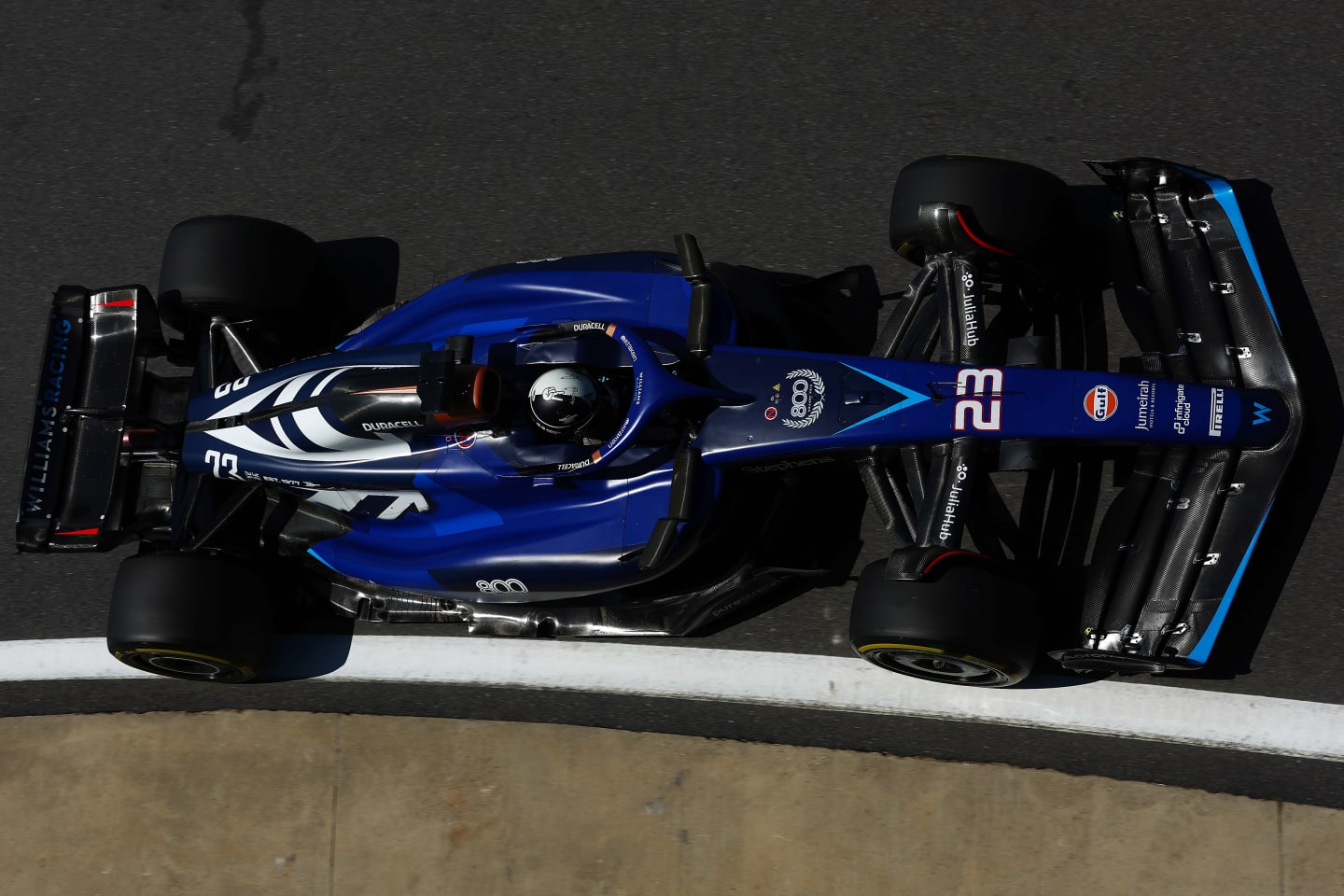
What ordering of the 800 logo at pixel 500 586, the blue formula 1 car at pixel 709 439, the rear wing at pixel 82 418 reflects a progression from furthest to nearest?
the rear wing at pixel 82 418 < the 800 logo at pixel 500 586 < the blue formula 1 car at pixel 709 439

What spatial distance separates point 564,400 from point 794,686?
65.8 inches

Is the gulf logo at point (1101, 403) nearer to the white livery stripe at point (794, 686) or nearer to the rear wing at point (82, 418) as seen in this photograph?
the white livery stripe at point (794, 686)

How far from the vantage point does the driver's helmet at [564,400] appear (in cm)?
435

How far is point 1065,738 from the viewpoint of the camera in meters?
4.78

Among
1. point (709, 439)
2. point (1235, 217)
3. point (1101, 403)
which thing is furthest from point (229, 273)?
point (1235, 217)

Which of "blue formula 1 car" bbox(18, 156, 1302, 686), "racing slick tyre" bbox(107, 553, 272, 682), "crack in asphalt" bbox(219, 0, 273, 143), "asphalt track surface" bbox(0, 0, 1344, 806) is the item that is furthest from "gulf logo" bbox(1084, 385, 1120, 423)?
"crack in asphalt" bbox(219, 0, 273, 143)

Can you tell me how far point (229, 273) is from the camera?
5273 millimetres

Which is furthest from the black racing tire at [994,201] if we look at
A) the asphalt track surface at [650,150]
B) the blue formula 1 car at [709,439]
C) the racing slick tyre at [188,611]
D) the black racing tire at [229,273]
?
the racing slick tyre at [188,611]

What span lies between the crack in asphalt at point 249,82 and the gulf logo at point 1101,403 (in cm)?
463

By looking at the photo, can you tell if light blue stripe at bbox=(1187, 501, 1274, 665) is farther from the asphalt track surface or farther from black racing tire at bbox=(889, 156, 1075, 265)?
black racing tire at bbox=(889, 156, 1075, 265)

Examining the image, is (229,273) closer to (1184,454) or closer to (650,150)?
(650,150)

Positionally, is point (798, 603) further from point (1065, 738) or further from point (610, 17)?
point (610, 17)

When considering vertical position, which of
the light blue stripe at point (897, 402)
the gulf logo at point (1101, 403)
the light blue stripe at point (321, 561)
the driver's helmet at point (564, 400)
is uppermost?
the gulf logo at point (1101, 403)

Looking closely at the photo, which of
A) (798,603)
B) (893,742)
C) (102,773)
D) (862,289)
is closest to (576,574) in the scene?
(798,603)
